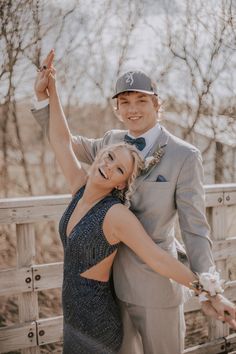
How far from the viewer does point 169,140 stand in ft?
7.24

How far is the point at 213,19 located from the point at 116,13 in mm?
1253

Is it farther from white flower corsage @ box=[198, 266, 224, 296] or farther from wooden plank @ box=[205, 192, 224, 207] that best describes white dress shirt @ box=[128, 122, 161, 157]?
wooden plank @ box=[205, 192, 224, 207]

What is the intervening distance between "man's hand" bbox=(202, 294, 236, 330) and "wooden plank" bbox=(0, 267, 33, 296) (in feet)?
3.79

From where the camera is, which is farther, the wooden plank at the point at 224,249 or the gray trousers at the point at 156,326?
the wooden plank at the point at 224,249

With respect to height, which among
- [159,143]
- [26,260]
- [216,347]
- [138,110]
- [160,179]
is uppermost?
[138,110]

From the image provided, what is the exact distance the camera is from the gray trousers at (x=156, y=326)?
2.15 metres

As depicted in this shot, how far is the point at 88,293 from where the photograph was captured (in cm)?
205

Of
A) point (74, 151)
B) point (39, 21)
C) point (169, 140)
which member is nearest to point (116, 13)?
point (39, 21)

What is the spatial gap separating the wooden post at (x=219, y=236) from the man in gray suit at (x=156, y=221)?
1.06 metres

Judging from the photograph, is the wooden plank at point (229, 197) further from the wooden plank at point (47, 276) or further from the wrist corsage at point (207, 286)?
the wrist corsage at point (207, 286)

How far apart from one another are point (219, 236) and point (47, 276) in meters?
1.19

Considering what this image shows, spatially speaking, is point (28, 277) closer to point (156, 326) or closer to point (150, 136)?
point (156, 326)

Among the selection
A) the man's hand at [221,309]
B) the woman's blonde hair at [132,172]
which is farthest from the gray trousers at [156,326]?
the woman's blonde hair at [132,172]

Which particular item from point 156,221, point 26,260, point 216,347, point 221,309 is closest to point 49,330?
point 26,260
